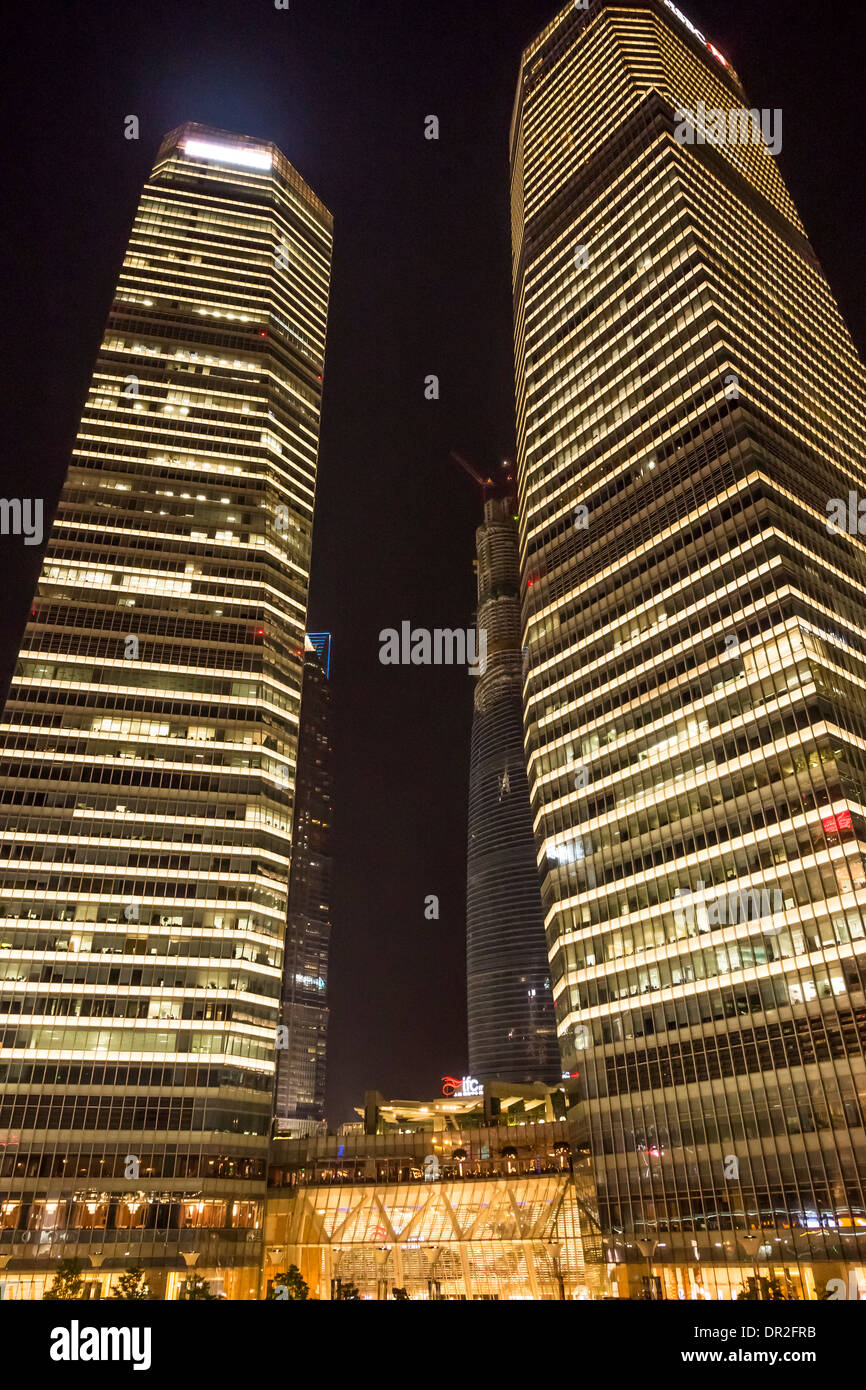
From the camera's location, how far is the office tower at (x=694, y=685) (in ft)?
271

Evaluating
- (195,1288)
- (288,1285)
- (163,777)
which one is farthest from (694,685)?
(195,1288)

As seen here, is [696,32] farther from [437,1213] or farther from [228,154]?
[437,1213]

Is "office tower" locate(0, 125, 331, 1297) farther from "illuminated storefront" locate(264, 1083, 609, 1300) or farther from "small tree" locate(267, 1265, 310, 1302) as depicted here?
"small tree" locate(267, 1265, 310, 1302)

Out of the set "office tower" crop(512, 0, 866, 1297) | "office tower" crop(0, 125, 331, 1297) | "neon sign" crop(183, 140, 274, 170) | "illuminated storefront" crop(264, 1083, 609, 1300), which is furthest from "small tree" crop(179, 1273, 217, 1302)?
"neon sign" crop(183, 140, 274, 170)

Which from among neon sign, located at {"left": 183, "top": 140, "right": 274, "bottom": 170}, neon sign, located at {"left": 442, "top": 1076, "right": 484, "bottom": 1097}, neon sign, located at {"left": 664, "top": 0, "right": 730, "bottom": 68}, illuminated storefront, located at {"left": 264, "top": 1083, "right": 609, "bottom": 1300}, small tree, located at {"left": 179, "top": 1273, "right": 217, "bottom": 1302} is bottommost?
small tree, located at {"left": 179, "top": 1273, "right": 217, "bottom": 1302}

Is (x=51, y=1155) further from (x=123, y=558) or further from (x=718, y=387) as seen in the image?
(x=718, y=387)

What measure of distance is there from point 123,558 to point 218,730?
106 feet

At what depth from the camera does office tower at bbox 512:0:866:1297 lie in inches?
3248

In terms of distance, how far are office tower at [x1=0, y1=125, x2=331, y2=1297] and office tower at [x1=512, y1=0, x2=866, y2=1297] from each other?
40695 millimetres

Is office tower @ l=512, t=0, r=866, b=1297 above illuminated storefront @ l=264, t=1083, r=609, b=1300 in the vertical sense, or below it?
above

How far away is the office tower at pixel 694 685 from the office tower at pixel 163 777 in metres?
40.7

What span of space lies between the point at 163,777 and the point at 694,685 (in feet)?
233

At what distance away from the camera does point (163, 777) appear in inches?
4715
